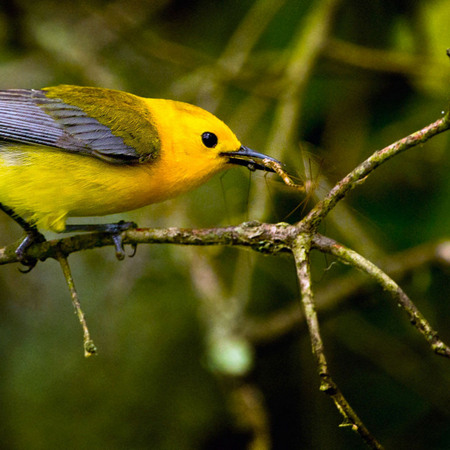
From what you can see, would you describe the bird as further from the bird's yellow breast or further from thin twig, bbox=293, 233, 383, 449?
thin twig, bbox=293, 233, 383, 449

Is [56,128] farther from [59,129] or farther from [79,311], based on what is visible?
[79,311]

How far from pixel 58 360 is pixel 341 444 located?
7.75ft

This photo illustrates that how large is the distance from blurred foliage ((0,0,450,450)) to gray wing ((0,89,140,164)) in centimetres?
93

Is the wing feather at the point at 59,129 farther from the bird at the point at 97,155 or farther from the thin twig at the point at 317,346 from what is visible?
the thin twig at the point at 317,346

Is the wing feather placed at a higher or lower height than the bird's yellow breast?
higher

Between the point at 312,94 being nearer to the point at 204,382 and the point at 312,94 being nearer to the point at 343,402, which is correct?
the point at 204,382

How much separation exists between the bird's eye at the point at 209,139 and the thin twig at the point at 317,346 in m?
1.36

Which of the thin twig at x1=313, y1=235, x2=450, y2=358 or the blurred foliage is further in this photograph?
the blurred foliage

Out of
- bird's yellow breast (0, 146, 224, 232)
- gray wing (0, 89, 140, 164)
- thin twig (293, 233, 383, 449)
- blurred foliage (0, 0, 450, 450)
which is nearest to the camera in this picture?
thin twig (293, 233, 383, 449)

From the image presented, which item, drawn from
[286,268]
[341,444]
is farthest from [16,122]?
[341,444]

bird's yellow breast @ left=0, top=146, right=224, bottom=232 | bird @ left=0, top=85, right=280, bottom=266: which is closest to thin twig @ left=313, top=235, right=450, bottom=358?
bird @ left=0, top=85, right=280, bottom=266

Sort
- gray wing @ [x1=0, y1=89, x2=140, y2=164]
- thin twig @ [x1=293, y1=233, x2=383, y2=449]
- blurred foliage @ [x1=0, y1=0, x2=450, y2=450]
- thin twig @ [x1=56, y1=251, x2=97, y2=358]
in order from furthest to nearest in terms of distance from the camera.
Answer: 1. blurred foliage @ [x1=0, y1=0, x2=450, y2=450]
2. gray wing @ [x1=0, y1=89, x2=140, y2=164]
3. thin twig @ [x1=56, y1=251, x2=97, y2=358]
4. thin twig @ [x1=293, y1=233, x2=383, y2=449]

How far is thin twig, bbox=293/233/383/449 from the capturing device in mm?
1638

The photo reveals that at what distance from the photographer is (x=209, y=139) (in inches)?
130
